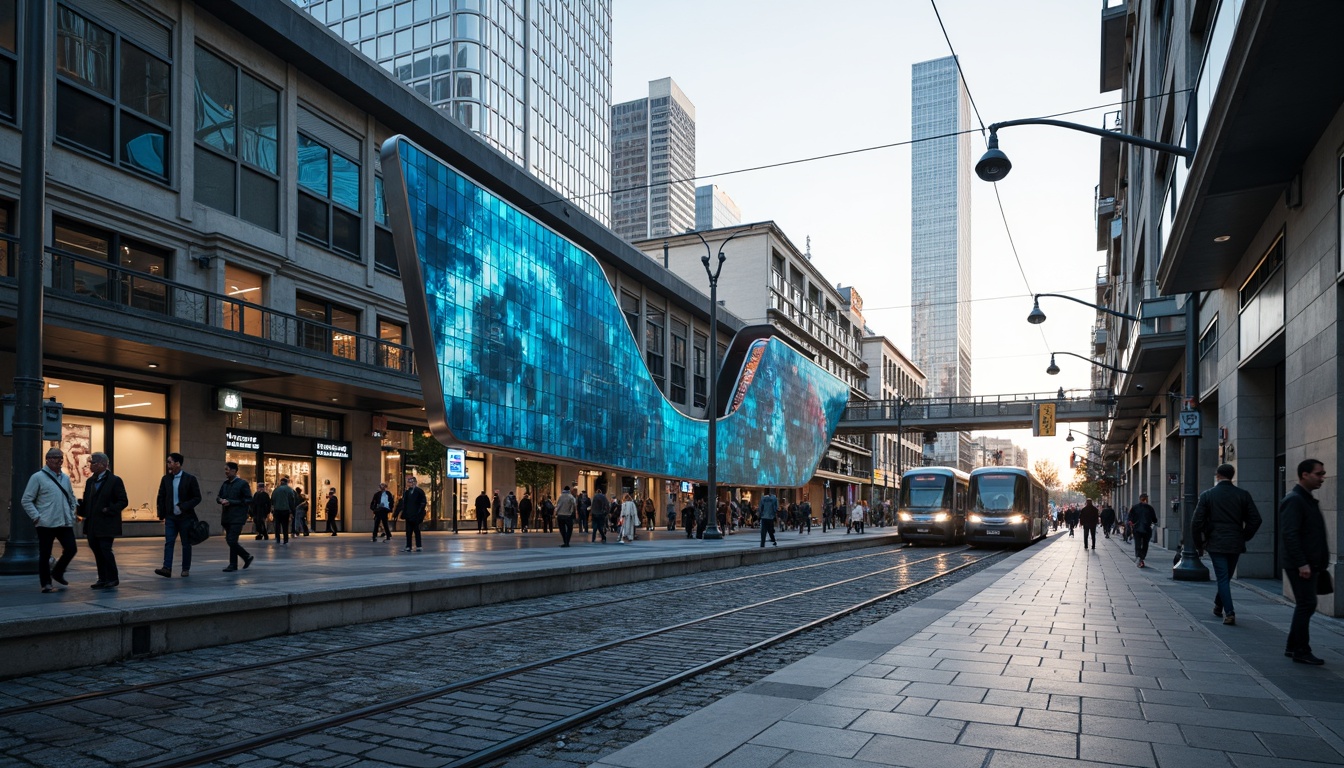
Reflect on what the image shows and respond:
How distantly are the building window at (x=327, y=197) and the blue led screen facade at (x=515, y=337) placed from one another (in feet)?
→ 18.5

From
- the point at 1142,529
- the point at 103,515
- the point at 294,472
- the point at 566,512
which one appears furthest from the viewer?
the point at 294,472

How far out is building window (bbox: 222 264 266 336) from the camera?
23.3m

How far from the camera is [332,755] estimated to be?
5539 mm

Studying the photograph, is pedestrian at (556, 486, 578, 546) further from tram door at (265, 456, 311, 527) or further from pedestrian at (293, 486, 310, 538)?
tram door at (265, 456, 311, 527)

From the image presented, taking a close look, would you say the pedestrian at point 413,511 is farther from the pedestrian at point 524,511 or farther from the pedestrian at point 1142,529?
the pedestrian at point 1142,529

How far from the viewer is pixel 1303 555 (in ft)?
27.0

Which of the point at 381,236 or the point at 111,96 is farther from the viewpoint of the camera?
the point at 381,236

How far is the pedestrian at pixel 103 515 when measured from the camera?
1066cm

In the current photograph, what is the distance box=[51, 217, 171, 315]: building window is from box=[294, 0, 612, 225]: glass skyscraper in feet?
131

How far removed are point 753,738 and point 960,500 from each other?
3364 centimetres

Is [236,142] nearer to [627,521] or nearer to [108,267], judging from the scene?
[108,267]

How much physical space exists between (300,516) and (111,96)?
1210 centimetres

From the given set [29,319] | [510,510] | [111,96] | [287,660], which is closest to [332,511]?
[510,510]

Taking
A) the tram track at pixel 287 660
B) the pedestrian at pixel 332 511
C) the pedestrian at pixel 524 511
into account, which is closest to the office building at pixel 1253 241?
the tram track at pixel 287 660
